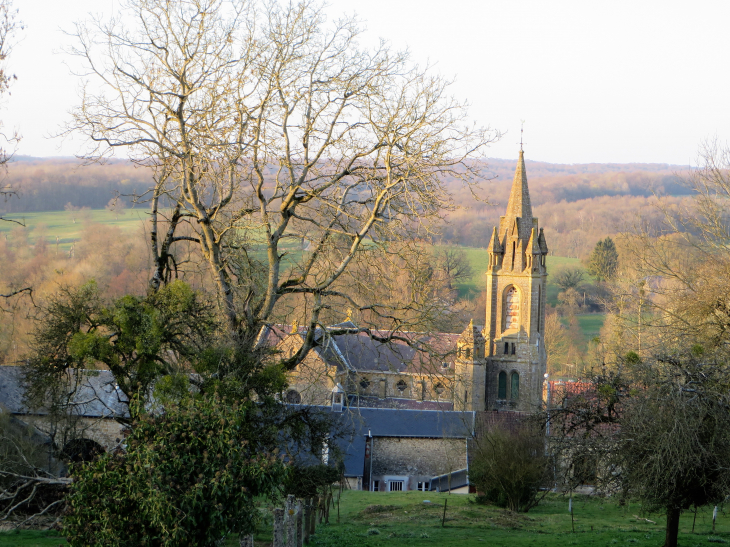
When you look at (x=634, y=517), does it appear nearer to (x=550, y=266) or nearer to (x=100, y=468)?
(x=100, y=468)

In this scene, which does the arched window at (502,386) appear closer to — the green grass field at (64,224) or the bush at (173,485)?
the bush at (173,485)

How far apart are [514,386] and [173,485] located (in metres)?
42.1

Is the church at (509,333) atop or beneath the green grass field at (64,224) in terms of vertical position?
beneath

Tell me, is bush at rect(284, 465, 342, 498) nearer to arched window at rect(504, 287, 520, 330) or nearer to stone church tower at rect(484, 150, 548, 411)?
stone church tower at rect(484, 150, 548, 411)

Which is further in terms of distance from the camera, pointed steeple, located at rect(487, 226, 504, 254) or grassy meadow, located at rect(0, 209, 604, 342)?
grassy meadow, located at rect(0, 209, 604, 342)

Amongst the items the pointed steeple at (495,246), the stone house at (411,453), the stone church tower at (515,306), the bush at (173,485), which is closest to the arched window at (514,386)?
the stone church tower at (515,306)

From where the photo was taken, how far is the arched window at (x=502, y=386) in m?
49.5

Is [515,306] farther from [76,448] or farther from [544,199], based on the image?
[544,199]

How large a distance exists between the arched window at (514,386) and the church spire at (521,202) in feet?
31.9

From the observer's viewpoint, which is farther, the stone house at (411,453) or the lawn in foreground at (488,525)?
the stone house at (411,453)

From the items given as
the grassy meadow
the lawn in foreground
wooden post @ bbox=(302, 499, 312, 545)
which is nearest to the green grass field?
the grassy meadow

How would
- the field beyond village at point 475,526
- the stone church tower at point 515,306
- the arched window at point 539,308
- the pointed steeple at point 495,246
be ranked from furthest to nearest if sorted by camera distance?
the pointed steeple at point 495,246
the arched window at point 539,308
the stone church tower at point 515,306
the field beyond village at point 475,526

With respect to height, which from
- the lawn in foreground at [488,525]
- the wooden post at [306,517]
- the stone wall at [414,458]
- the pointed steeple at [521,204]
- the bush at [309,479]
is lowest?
the stone wall at [414,458]

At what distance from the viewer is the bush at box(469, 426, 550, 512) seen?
2727 cm
